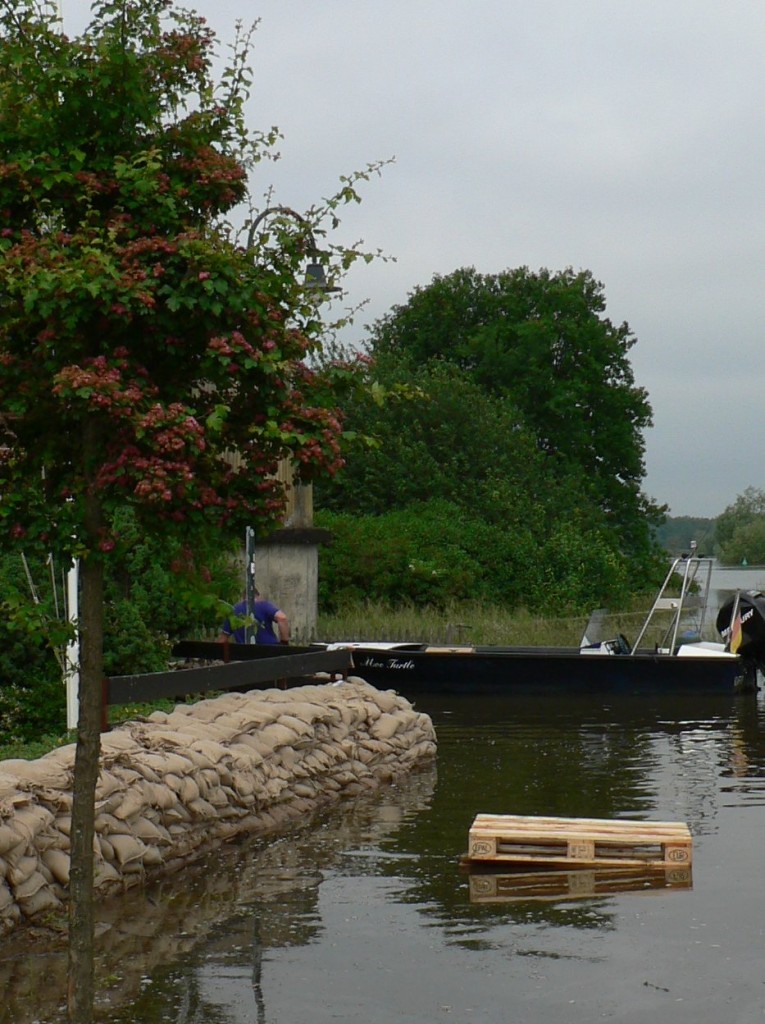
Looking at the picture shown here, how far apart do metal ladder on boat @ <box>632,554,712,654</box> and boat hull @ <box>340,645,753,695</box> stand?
798 millimetres

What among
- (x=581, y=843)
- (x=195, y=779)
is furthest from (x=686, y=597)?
(x=195, y=779)

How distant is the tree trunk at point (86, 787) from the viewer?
20.0ft

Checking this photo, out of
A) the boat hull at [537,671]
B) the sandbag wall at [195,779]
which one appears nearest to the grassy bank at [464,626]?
the boat hull at [537,671]

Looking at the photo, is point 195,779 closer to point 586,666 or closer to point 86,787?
point 86,787

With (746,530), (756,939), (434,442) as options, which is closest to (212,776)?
(756,939)

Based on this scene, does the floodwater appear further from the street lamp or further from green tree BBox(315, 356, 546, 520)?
green tree BBox(315, 356, 546, 520)

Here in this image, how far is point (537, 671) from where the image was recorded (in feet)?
74.8

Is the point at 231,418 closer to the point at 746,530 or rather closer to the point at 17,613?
the point at 17,613

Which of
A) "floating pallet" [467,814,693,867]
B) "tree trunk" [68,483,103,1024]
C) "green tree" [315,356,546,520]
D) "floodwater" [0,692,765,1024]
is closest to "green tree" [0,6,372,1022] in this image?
"tree trunk" [68,483,103,1024]

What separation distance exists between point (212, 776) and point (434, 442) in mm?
32910

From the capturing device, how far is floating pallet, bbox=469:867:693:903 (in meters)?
9.45

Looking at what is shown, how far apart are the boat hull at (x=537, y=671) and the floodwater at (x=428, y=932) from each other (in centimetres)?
877

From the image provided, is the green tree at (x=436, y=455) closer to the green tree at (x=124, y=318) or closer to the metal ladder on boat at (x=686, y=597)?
the metal ladder on boat at (x=686, y=597)

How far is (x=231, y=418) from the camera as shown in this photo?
645 centimetres
